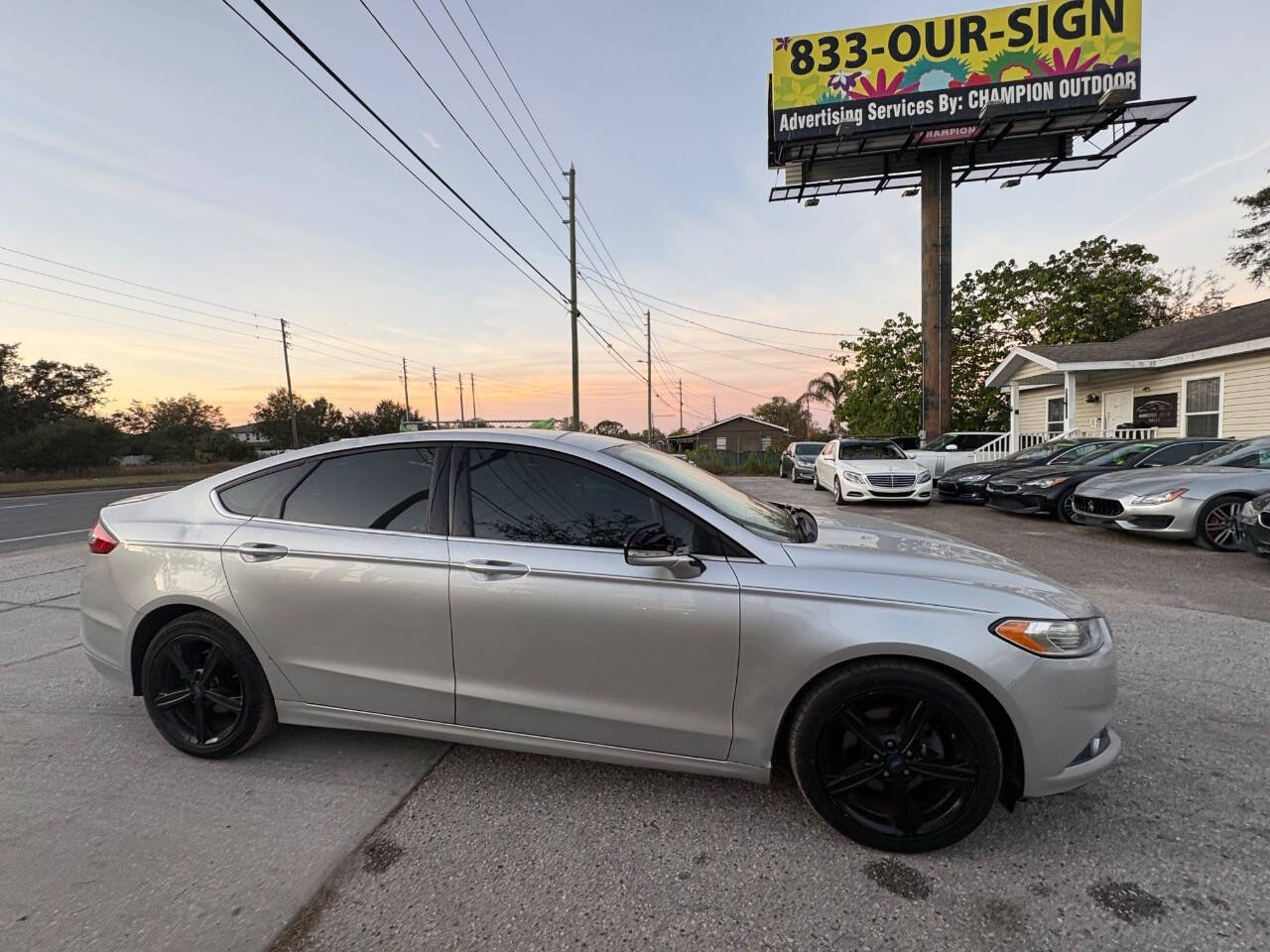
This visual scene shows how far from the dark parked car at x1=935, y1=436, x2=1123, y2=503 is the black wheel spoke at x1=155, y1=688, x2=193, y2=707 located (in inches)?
462

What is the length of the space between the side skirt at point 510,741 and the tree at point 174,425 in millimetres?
61671

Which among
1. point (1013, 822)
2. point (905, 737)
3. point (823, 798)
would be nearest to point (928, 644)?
point (905, 737)

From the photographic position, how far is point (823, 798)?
204 centimetres

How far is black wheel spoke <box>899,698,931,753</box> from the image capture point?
1956 millimetres

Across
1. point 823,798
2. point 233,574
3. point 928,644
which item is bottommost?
point 823,798

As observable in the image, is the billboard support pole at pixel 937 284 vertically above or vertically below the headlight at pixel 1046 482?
above

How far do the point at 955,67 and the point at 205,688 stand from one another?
2525 cm

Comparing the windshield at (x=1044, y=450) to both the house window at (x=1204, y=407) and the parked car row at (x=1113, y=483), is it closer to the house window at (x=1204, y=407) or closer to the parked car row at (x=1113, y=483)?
the parked car row at (x=1113, y=483)

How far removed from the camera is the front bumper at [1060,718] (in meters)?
1.90

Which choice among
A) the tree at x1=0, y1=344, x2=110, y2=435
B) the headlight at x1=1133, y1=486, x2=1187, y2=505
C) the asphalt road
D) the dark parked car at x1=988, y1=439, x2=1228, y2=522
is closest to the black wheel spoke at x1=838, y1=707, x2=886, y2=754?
the headlight at x1=1133, y1=486, x2=1187, y2=505

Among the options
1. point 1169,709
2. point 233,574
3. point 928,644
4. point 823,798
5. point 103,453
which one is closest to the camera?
point 928,644

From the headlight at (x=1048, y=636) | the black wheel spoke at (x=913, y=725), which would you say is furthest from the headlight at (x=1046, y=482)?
the black wheel spoke at (x=913, y=725)

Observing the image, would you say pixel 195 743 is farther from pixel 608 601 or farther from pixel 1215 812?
pixel 1215 812

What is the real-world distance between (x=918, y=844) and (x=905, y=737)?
0.37m
